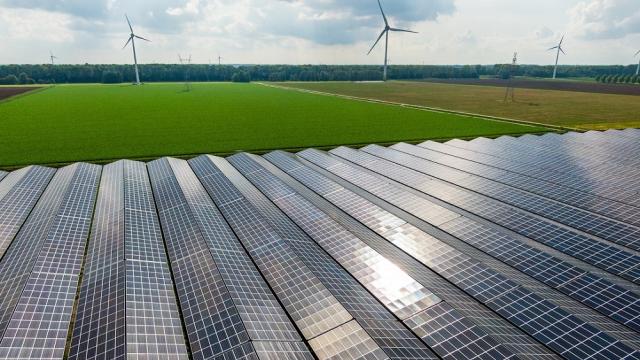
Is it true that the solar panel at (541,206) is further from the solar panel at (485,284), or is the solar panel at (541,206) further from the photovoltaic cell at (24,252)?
the photovoltaic cell at (24,252)

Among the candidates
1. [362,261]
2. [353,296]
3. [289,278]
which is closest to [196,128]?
[362,261]

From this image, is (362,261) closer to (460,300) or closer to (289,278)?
(289,278)

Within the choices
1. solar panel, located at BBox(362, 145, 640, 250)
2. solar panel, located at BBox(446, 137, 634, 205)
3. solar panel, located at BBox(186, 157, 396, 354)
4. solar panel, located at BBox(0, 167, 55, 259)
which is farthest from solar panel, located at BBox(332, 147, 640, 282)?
solar panel, located at BBox(0, 167, 55, 259)

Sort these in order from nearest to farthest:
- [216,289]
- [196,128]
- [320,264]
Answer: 1. [216,289]
2. [320,264]
3. [196,128]

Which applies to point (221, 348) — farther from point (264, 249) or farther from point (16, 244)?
point (16, 244)

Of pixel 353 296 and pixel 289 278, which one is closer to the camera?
pixel 353 296

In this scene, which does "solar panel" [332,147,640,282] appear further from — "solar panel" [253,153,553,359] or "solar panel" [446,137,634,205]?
"solar panel" [446,137,634,205]
